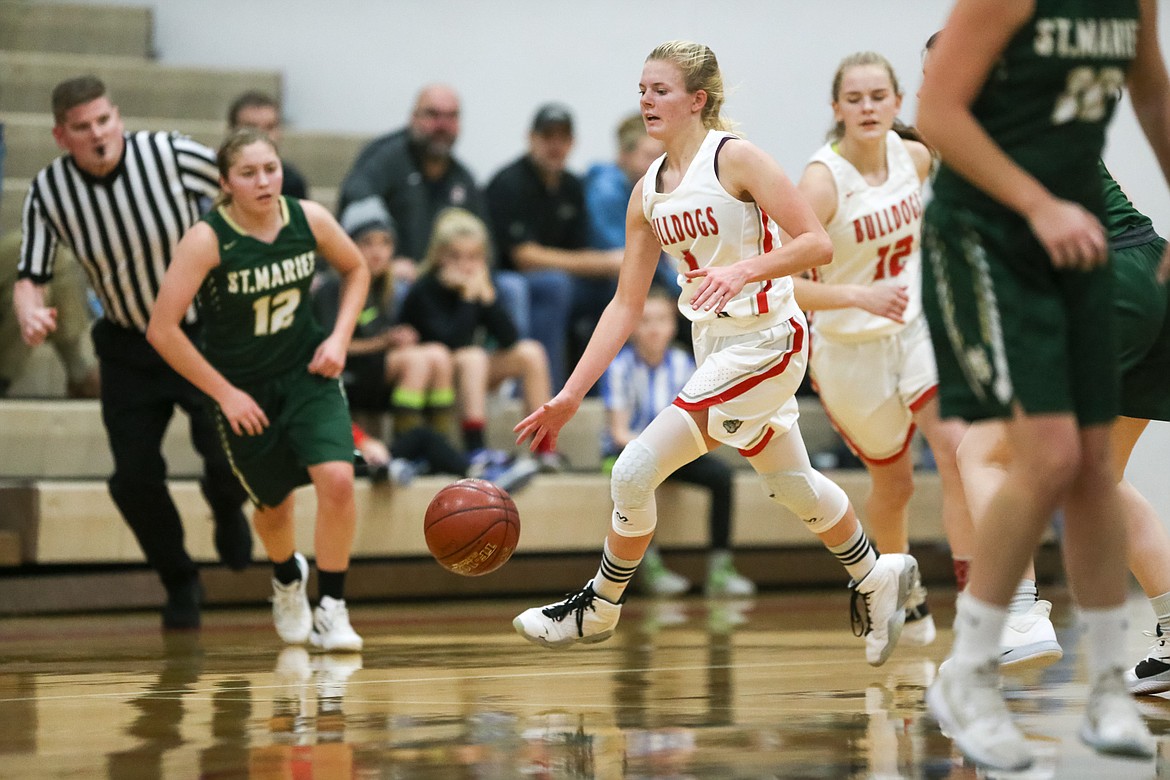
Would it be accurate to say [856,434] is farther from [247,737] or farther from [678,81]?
[247,737]

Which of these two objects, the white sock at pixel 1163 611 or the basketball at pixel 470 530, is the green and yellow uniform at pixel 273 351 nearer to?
the basketball at pixel 470 530

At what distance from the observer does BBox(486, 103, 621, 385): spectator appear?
29.7 ft

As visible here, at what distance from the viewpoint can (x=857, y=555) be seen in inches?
190

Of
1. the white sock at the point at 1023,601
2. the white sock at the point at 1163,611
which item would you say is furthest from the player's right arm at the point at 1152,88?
the white sock at the point at 1023,601

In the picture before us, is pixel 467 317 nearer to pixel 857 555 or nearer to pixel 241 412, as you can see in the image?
pixel 241 412

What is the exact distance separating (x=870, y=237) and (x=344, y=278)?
2.05m

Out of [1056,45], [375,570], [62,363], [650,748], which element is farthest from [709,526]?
[1056,45]

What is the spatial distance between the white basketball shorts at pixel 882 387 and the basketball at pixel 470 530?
1.31 metres

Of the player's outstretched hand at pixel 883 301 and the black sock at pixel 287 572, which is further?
the black sock at pixel 287 572

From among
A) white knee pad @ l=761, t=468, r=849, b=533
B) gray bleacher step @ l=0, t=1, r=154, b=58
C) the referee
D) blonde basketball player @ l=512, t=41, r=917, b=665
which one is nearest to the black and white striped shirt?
the referee

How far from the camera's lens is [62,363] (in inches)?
323

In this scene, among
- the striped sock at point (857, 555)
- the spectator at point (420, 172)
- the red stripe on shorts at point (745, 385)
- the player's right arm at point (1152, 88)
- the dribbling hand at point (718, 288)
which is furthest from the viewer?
the spectator at point (420, 172)

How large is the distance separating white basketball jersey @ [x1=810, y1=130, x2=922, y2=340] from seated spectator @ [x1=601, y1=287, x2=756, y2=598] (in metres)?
2.87

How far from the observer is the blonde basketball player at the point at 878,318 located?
5.44 metres
